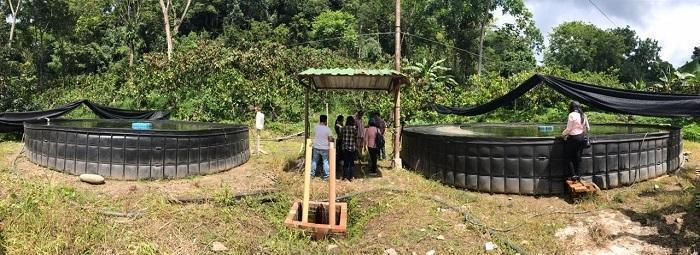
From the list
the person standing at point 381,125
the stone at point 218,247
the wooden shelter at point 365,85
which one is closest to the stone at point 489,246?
the stone at point 218,247

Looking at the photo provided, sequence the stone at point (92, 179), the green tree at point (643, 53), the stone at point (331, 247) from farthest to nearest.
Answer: the green tree at point (643, 53)
the stone at point (92, 179)
the stone at point (331, 247)

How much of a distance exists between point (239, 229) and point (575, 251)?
14.8 feet

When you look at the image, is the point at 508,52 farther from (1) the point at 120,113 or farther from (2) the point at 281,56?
(1) the point at 120,113

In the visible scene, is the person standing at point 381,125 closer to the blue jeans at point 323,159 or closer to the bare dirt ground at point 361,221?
the blue jeans at point 323,159

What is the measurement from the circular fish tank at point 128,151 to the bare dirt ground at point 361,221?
0.44m

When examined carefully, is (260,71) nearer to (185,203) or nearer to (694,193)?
(185,203)

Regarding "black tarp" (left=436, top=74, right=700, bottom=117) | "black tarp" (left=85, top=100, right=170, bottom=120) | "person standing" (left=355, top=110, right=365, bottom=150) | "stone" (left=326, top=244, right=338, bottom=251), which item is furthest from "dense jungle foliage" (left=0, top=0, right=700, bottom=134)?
"stone" (left=326, top=244, right=338, bottom=251)

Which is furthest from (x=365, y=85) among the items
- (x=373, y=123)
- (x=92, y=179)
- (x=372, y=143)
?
(x=92, y=179)

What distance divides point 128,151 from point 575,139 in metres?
8.33

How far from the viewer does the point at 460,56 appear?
134 feet

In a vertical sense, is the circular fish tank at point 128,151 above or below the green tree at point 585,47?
below

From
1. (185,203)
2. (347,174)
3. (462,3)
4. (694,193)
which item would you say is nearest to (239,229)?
(185,203)

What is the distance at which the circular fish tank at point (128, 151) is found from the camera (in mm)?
8758

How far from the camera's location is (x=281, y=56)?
22406 mm
